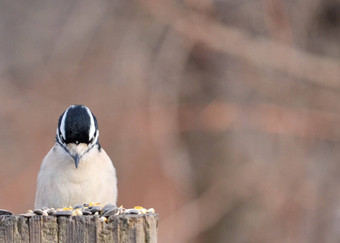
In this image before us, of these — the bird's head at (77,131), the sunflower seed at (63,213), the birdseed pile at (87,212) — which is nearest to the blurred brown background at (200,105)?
the bird's head at (77,131)

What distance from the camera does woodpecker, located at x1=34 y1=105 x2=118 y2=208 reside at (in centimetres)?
486

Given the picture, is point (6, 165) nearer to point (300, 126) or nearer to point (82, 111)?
point (300, 126)

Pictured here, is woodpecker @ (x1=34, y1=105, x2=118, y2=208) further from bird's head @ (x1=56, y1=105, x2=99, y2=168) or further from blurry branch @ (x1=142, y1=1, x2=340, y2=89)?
blurry branch @ (x1=142, y1=1, x2=340, y2=89)

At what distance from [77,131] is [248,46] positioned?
4254 millimetres

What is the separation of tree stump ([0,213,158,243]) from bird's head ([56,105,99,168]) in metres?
1.98

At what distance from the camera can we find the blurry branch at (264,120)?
870 centimetres

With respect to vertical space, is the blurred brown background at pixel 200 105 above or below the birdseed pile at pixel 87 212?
above

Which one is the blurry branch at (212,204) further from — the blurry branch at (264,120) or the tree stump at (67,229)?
the tree stump at (67,229)

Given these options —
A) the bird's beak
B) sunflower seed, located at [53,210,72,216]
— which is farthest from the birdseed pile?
the bird's beak

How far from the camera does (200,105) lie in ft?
30.4

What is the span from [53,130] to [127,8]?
5.57 ft

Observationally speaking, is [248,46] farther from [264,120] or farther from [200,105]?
[200,105]

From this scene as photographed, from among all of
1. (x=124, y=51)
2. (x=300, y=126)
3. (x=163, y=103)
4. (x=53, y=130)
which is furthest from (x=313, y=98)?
(x=53, y=130)

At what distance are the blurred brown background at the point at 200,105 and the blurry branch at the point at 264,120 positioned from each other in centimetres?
1
